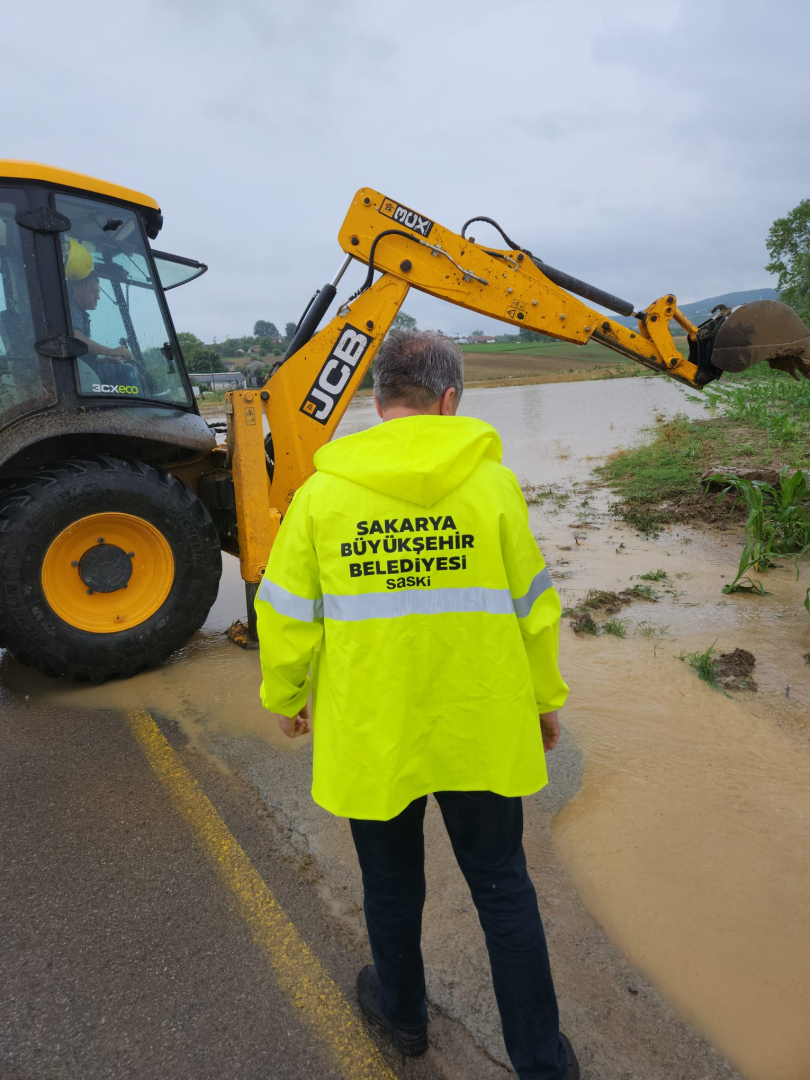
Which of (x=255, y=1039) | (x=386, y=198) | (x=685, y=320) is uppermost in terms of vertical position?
(x=386, y=198)

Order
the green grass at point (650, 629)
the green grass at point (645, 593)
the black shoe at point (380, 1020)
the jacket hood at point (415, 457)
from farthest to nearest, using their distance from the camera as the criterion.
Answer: the green grass at point (645, 593) → the green grass at point (650, 629) → the black shoe at point (380, 1020) → the jacket hood at point (415, 457)

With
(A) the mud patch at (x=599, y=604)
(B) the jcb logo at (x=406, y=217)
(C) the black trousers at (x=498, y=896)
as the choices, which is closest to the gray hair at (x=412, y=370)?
(C) the black trousers at (x=498, y=896)

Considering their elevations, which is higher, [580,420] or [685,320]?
[685,320]

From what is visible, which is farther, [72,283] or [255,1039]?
[72,283]

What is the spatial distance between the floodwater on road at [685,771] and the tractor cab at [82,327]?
1541 millimetres

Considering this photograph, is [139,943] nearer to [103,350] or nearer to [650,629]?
[103,350]

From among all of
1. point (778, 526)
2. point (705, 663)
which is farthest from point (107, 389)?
point (778, 526)

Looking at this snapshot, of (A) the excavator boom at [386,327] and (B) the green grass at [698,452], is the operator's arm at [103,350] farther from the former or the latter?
(B) the green grass at [698,452]

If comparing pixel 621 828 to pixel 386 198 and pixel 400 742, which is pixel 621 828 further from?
pixel 386 198

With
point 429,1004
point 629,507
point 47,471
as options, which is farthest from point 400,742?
point 629,507

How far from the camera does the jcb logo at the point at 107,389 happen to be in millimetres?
4078

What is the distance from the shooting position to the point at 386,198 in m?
4.39

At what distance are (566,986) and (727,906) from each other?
670 mm

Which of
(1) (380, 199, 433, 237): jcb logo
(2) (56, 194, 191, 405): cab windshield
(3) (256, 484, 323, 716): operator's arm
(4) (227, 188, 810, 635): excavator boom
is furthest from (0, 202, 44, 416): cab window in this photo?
(3) (256, 484, 323, 716): operator's arm
